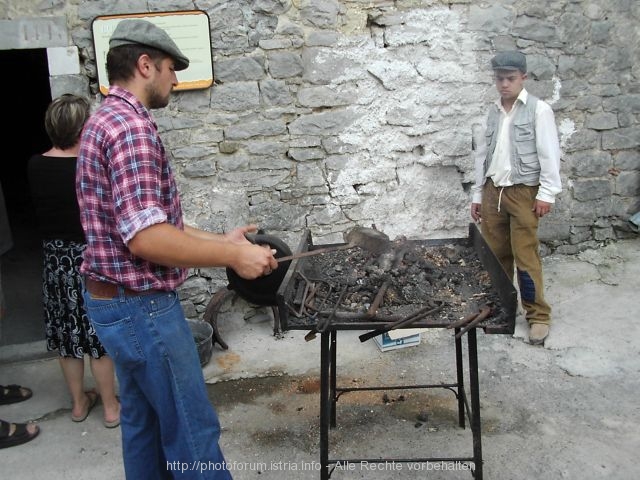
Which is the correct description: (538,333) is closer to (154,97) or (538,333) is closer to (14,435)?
(154,97)

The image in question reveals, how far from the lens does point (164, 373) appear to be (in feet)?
7.65

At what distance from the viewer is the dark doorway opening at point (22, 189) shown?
17.2ft

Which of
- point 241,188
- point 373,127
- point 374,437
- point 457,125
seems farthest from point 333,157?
point 374,437

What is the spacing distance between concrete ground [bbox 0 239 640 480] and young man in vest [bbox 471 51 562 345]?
1.56ft

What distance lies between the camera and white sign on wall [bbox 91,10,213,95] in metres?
4.29

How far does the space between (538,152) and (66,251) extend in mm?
3274

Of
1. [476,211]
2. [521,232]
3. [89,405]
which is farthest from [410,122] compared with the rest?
[89,405]

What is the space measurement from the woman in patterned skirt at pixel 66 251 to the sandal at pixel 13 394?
0.51 metres

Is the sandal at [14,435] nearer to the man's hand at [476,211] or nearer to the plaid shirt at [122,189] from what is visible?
the plaid shirt at [122,189]

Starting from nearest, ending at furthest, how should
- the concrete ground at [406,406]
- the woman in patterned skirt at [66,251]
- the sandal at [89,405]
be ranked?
the concrete ground at [406,406], the woman in patterned skirt at [66,251], the sandal at [89,405]

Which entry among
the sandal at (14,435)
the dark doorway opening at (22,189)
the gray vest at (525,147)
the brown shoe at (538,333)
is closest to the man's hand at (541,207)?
the gray vest at (525,147)

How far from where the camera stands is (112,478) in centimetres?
330

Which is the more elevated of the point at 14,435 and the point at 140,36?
the point at 140,36

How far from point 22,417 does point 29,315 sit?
1.62 meters
